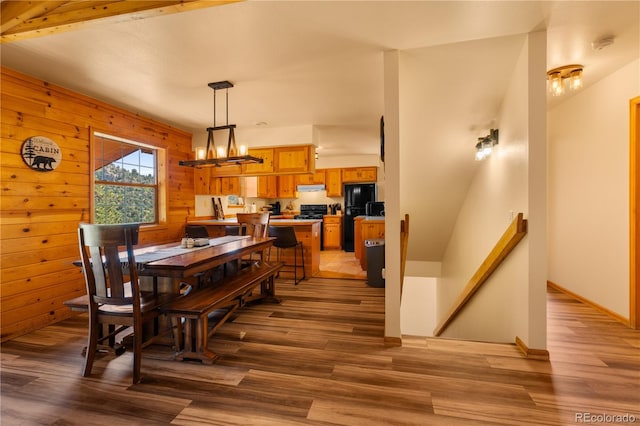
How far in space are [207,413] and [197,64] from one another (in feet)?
8.92

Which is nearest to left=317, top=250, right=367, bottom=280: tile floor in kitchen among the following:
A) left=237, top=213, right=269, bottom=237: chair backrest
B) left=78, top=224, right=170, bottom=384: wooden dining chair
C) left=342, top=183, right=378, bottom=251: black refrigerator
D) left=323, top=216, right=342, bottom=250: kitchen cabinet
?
left=323, top=216, right=342, bottom=250: kitchen cabinet

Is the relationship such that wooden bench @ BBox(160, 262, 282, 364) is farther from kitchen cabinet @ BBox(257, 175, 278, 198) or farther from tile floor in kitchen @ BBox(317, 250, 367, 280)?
kitchen cabinet @ BBox(257, 175, 278, 198)

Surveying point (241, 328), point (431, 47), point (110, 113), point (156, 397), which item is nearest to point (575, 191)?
point (431, 47)

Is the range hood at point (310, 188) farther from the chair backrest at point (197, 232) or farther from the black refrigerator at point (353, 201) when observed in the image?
the chair backrest at point (197, 232)

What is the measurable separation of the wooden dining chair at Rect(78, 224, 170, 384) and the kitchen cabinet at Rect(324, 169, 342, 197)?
570 centimetres

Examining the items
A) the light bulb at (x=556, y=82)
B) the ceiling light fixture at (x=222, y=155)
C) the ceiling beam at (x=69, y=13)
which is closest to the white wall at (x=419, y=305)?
the light bulb at (x=556, y=82)

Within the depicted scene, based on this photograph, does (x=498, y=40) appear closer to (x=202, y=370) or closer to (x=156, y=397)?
(x=202, y=370)

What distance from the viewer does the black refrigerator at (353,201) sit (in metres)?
7.07

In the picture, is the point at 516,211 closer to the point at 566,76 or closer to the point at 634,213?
the point at 634,213

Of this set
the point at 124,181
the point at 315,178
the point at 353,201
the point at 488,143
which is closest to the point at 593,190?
the point at 488,143

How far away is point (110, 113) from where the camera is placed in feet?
11.9

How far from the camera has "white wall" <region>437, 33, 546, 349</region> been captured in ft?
7.24

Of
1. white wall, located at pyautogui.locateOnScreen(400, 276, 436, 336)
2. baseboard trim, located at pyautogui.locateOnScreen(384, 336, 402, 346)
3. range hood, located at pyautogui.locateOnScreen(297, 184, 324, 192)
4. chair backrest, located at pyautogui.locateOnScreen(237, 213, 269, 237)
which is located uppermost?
range hood, located at pyautogui.locateOnScreen(297, 184, 324, 192)

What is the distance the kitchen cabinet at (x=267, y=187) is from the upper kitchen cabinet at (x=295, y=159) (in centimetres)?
278
